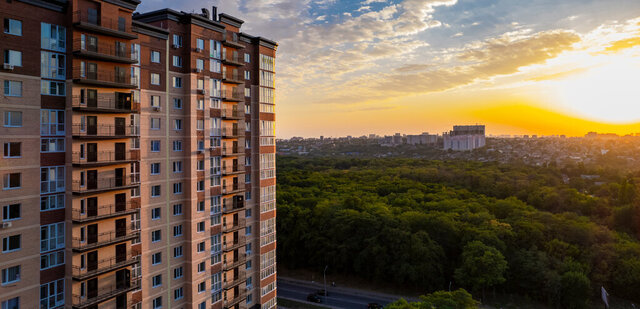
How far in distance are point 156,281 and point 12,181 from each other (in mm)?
12472

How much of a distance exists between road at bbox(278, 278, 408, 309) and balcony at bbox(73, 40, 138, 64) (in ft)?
123

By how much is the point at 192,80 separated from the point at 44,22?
10343mm

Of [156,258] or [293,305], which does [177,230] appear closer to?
[156,258]

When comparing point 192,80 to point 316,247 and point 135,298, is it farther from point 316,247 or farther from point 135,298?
point 316,247

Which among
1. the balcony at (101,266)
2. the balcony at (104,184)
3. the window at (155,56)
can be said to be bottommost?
the balcony at (101,266)

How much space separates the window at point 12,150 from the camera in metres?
20.6

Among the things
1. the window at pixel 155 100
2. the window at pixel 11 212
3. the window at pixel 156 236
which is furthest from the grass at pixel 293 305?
the window at pixel 11 212

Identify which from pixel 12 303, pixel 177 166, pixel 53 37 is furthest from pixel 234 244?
pixel 53 37

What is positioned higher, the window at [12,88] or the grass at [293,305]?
the window at [12,88]

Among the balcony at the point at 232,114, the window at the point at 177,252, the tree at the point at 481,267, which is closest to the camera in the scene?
the window at the point at 177,252

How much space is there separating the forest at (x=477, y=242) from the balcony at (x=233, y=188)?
26044 mm

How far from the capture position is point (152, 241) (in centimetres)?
2853

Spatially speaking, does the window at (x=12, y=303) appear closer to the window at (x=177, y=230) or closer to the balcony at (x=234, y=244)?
the window at (x=177, y=230)

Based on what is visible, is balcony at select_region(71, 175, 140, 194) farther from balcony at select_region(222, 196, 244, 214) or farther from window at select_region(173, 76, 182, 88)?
balcony at select_region(222, 196, 244, 214)
